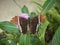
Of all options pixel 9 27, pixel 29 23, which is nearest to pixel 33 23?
pixel 29 23

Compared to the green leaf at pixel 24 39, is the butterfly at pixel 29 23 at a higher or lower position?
higher

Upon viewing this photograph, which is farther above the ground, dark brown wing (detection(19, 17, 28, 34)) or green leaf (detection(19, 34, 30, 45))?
dark brown wing (detection(19, 17, 28, 34))

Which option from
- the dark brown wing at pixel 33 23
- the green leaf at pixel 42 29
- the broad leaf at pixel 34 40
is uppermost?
the dark brown wing at pixel 33 23

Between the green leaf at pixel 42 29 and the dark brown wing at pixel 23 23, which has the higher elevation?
the dark brown wing at pixel 23 23

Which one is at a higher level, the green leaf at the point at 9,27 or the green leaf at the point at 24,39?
the green leaf at the point at 9,27

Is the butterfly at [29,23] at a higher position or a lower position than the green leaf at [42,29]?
higher

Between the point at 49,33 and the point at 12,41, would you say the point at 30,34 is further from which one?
the point at 49,33

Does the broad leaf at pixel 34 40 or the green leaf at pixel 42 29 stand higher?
the green leaf at pixel 42 29

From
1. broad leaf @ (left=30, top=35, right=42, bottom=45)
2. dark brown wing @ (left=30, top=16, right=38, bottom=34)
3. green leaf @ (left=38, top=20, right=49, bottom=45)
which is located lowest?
broad leaf @ (left=30, top=35, right=42, bottom=45)

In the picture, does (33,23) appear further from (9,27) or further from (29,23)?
(9,27)

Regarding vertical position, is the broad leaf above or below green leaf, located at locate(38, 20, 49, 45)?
below

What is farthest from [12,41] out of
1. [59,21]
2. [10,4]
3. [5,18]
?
[10,4]
